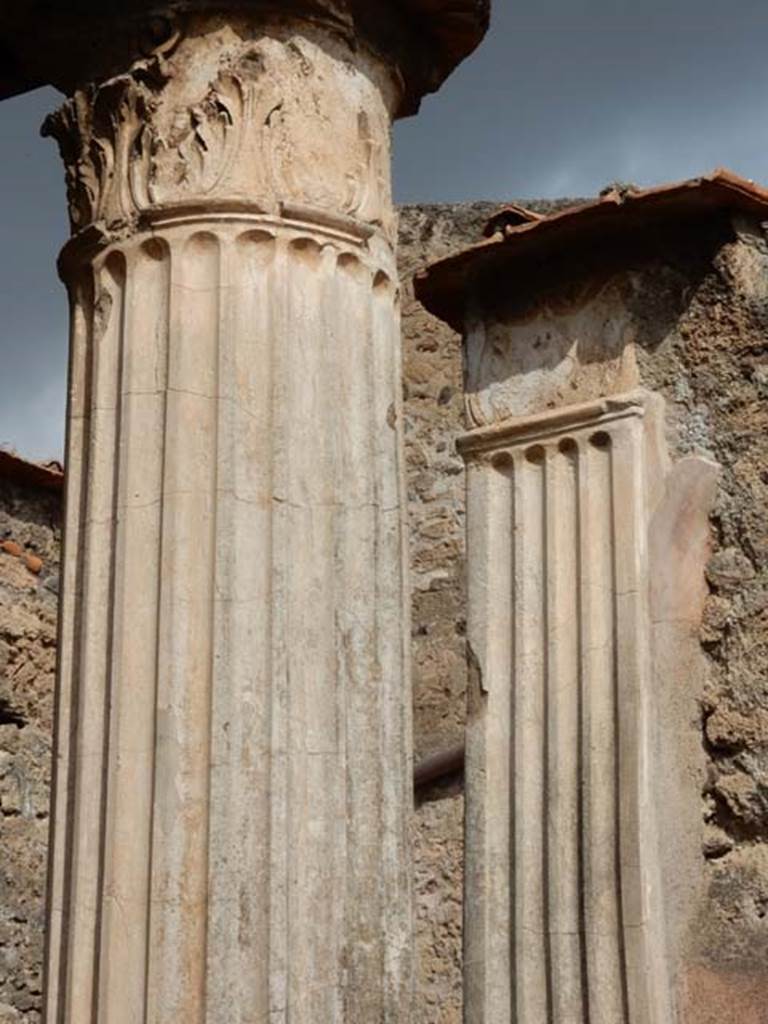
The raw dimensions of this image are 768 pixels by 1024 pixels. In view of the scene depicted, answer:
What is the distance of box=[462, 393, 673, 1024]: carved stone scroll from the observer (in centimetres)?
612

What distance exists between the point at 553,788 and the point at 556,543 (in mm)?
721

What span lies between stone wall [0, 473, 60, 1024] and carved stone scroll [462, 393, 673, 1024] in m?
3.51

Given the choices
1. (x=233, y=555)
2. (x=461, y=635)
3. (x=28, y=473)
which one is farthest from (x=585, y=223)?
(x=461, y=635)

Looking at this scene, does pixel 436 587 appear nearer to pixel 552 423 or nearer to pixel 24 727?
pixel 24 727

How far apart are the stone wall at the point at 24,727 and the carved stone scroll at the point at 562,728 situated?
138 inches

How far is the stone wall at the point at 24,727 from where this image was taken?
31.0 ft

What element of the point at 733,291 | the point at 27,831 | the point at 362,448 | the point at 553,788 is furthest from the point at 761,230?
the point at 27,831

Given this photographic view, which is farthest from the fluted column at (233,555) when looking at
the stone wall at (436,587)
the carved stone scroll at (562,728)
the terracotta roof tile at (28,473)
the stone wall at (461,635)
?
the stone wall at (436,587)

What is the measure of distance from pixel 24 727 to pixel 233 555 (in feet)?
17.8

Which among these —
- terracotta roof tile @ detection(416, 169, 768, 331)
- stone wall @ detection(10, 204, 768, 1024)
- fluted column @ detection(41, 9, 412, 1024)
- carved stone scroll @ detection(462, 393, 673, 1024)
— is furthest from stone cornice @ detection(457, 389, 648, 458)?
fluted column @ detection(41, 9, 412, 1024)

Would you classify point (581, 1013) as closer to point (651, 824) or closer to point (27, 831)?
point (651, 824)

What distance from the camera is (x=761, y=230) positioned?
6.56m

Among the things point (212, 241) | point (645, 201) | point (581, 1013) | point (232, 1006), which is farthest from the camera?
point (645, 201)

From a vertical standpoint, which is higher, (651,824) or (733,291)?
(733,291)
